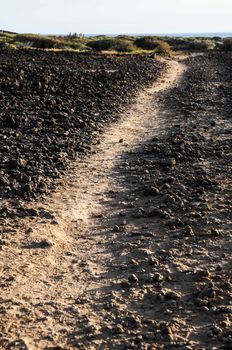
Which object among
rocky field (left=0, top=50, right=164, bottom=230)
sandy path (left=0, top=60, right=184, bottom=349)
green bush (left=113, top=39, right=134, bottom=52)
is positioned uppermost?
green bush (left=113, top=39, right=134, bottom=52)

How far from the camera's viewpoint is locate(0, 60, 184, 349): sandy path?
5.21 m

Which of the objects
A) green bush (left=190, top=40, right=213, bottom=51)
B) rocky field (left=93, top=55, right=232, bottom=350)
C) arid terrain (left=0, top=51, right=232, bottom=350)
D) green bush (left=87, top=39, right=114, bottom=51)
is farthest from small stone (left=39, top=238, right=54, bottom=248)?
green bush (left=190, top=40, right=213, bottom=51)

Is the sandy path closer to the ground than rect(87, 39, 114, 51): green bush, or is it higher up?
closer to the ground

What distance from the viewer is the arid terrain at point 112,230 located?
5238mm

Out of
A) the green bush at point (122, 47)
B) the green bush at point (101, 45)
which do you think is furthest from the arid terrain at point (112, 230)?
the green bush at point (101, 45)

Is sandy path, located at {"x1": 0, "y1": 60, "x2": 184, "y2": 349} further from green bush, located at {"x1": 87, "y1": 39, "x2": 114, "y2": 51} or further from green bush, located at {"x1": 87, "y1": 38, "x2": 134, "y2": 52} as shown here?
green bush, located at {"x1": 87, "y1": 39, "x2": 114, "y2": 51}

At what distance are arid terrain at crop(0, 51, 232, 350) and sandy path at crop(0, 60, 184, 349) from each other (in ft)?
0.06

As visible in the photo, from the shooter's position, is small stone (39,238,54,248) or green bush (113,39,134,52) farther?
green bush (113,39,134,52)

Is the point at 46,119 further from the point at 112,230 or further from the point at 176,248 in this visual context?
the point at 176,248

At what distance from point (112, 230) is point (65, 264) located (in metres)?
1.35

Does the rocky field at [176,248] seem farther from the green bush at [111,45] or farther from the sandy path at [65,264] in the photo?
the green bush at [111,45]

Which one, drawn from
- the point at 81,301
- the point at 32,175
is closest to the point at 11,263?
the point at 81,301

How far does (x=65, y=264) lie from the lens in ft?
21.6

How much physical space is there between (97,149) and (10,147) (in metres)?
2.22
